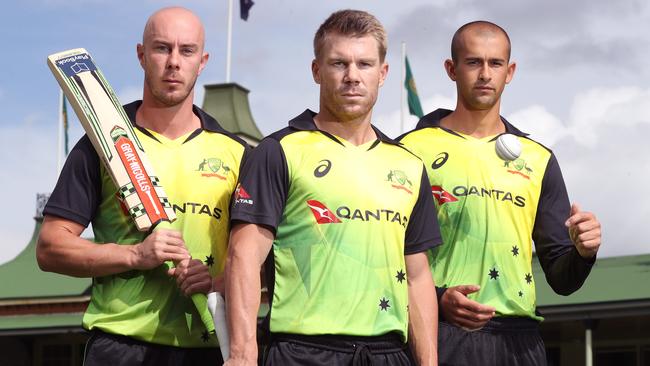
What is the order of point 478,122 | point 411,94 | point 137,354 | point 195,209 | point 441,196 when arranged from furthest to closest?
point 411,94
point 478,122
point 441,196
point 195,209
point 137,354

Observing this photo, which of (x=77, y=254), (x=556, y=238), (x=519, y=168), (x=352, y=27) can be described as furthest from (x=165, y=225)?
(x=556, y=238)

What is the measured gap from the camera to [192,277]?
17.5ft

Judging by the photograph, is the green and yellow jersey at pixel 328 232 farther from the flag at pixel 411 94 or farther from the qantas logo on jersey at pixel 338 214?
the flag at pixel 411 94

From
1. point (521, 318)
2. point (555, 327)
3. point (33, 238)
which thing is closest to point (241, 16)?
point (33, 238)

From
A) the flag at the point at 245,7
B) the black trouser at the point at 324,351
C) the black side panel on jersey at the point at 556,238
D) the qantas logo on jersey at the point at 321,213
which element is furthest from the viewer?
the flag at the point at 245,7

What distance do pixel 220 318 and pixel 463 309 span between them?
4.19 feet

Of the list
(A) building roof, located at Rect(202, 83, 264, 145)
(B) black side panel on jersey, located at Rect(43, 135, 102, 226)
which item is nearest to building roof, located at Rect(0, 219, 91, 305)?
(A) building roof, located at Rect(202, 83, 264, 145)

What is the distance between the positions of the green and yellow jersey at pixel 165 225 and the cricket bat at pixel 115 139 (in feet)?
0.26

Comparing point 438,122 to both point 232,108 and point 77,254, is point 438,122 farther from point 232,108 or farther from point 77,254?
point 232,108

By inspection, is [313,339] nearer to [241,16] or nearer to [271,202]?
[271,202]

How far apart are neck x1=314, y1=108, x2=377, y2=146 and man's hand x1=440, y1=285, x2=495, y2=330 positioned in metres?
0.91

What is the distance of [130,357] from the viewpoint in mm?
5457

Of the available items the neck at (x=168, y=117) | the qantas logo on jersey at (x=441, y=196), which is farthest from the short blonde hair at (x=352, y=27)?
the qantas logo on jersey at (x=441, y=196)

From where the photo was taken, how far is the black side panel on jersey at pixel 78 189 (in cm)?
547
